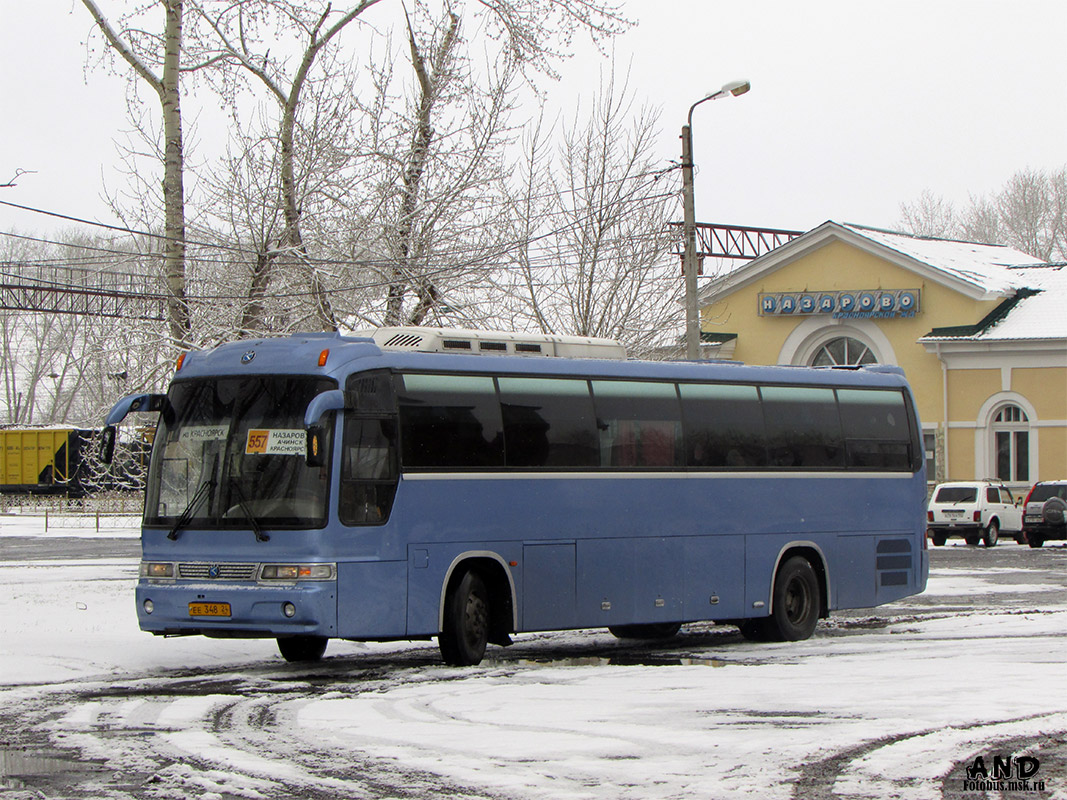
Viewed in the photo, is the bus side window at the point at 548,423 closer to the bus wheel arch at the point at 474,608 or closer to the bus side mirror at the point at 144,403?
the bus wheel arch at the point at 474,608

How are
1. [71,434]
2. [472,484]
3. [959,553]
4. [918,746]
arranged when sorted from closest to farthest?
[918,746], [472,484], [959,553], [71,434]

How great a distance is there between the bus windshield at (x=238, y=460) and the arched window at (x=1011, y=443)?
37.1m

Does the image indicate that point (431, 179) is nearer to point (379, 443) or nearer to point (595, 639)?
point (595, 639)

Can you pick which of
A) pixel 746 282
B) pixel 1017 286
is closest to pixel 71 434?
pixel 746 282

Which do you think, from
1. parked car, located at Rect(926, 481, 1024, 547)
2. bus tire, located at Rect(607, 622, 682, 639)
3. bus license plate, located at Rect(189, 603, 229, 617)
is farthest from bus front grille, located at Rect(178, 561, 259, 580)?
parked car, located at Rect(926, 481, 1024, 547)

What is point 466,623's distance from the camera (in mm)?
13945

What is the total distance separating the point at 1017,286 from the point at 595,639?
35.5 meters

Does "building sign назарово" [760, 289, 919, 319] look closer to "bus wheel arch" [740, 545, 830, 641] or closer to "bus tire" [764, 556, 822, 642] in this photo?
"bus wheel arch" [740, 545, 830, 641]

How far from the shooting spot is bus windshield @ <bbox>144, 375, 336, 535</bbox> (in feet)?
43.1

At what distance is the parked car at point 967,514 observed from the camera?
126ft

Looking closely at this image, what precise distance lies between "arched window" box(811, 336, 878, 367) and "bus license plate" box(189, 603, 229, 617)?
39.2 m

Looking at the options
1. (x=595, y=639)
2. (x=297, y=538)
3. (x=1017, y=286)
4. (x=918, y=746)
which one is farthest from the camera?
(x=1017, y=286)

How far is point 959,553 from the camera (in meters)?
35.0

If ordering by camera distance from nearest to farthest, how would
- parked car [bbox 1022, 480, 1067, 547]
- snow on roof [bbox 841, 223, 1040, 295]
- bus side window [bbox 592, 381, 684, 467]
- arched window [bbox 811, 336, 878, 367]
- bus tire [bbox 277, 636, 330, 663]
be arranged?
bus tire [bbox 277, 636, 330, 663] < bus side window [bbox 592, 381, 684, 467] < parked car [bbox 1022, 480, 1067, 547] < snow on roof [bbox 841, 223, 1040, 295] < arched window [bbox 811, 336, 878, 367]
